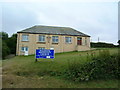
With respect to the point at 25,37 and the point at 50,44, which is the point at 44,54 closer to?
the point at 50,44

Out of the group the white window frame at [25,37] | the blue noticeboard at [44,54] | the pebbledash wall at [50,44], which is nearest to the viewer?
the blue noticeboard at [44,54]

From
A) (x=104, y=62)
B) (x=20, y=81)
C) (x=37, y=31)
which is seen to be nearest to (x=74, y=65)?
(x=104, y=62)

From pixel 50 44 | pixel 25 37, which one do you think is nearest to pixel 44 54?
pixel 50 44

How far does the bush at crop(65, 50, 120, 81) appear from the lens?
229 inches

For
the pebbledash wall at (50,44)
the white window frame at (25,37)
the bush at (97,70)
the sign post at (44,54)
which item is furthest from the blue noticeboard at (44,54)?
the white window frame at (25,37)

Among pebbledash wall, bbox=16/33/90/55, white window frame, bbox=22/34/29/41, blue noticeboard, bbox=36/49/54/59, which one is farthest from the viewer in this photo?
white window frame, bbox=22/34/29/41

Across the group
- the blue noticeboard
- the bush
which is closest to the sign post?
the blue noticeboard

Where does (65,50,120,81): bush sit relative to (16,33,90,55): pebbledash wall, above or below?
below

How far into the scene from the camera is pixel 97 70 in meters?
5.97

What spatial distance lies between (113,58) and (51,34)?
20099mm

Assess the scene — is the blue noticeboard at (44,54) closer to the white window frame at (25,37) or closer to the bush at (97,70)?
the bush at (97,70)

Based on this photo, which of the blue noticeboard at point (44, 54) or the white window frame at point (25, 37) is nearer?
the blue noticeboard at point (44, 54)

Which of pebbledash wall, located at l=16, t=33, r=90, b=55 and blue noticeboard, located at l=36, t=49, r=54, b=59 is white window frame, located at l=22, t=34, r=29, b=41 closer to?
pebbledash wall, located at l=16, t=33, r=90, b=55

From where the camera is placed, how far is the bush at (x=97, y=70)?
5.82 metres
